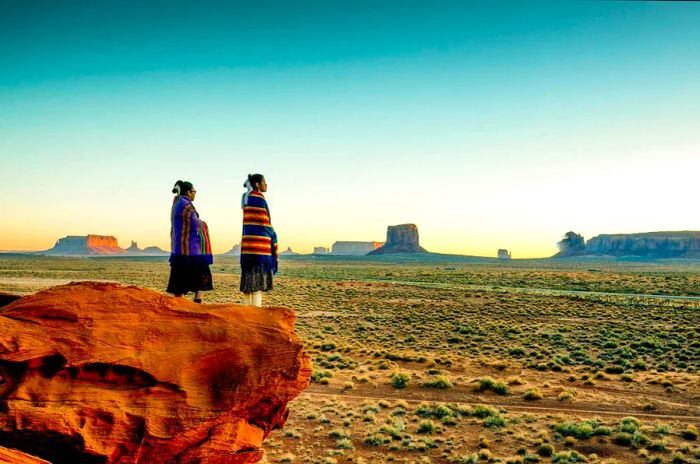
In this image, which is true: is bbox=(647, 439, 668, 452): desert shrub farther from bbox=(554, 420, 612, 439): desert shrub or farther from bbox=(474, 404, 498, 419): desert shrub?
bbox=(474, 404, 498, 419): desert shrub

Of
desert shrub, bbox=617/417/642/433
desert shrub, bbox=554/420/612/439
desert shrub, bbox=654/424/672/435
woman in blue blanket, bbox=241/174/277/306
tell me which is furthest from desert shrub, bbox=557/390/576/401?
woman in blue blanket, bbox=241/174/277/306

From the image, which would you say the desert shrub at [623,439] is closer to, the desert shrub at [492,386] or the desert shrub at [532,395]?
the desert shrub at [532,395]

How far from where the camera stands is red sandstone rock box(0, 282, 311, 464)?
5535 mm

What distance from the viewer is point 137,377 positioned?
237 inches

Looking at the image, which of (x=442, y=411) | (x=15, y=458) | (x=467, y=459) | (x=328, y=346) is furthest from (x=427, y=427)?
(x=328, y=346)

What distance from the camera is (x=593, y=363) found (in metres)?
21.0

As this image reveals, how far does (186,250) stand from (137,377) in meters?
2.25

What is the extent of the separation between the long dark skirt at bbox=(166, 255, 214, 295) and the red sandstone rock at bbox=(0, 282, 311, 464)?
2.62 feet

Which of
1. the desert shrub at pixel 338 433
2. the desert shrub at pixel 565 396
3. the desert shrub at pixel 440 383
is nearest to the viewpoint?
the desert shrub at pixel 338 433

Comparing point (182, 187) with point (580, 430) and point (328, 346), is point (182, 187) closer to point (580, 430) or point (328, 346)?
point (580, 430)

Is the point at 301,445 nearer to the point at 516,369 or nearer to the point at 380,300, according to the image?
the point at 516,369

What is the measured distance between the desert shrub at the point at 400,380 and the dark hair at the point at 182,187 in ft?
37.7

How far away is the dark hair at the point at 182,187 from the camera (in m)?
7.84

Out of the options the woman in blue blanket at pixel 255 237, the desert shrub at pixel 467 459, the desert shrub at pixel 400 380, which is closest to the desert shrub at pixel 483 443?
the desert shrub at pixel 467 459
